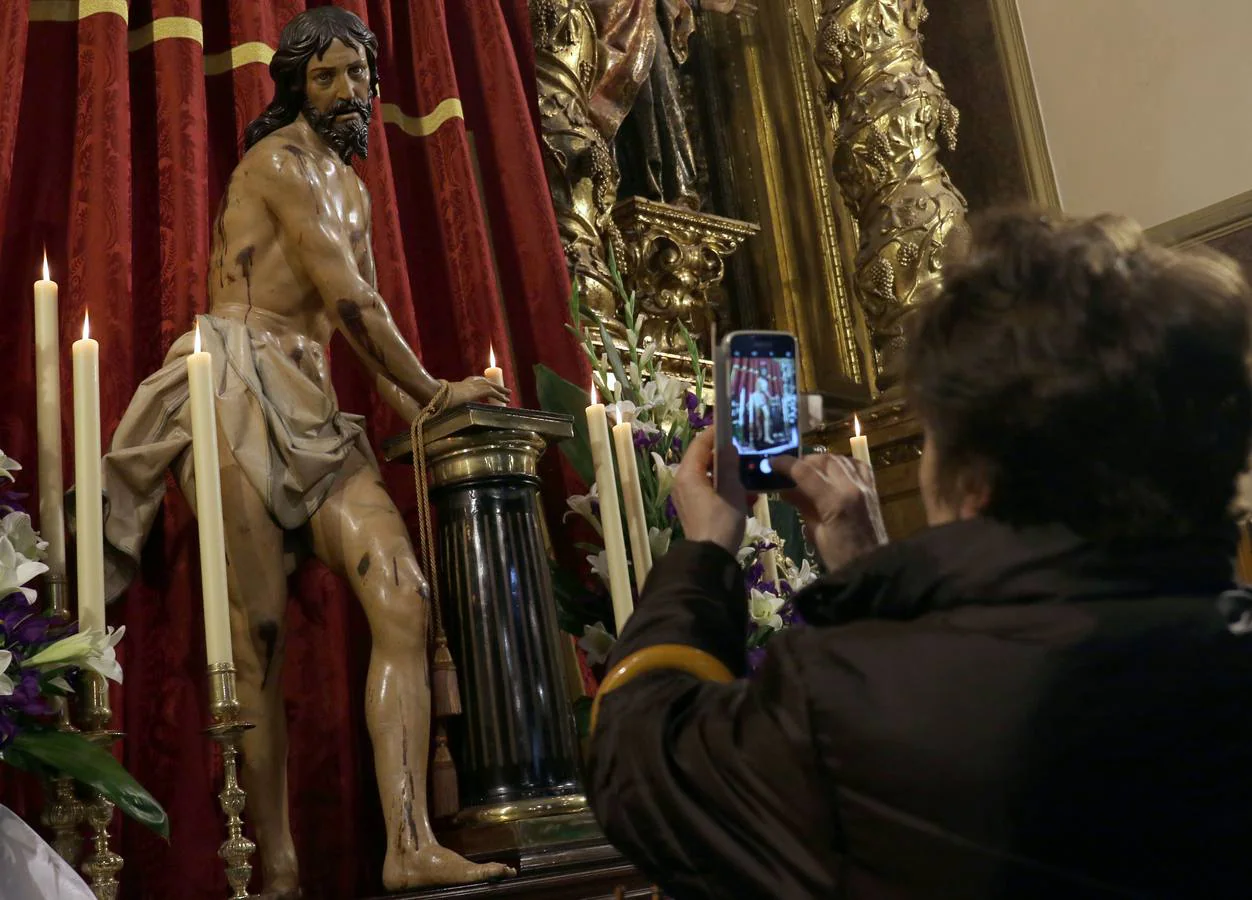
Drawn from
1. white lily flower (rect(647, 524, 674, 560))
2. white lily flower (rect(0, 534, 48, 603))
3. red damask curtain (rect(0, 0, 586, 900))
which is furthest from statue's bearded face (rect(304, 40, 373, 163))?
white lily flower (rect(0, 534, 48, 603))

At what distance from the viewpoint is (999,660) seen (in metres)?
0.65

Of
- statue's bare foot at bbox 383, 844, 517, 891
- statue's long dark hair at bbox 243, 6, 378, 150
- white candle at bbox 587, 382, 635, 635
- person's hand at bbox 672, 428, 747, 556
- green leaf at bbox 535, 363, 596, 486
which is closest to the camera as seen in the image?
person's hand at bbox 672, 428, 747, 556

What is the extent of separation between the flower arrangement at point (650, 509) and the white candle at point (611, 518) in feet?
0.32

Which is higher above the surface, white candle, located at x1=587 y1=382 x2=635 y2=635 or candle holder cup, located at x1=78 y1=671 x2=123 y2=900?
white candle, located at x1=587 y1=382 x2=635 y2=635

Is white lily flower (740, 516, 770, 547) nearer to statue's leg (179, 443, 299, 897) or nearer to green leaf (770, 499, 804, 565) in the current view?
green leaf (770, 499, 804, 565)

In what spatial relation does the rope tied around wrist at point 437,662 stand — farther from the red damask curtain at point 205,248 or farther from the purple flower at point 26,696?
the purple flower at point 26,696

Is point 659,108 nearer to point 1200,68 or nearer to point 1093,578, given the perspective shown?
point 1200,68

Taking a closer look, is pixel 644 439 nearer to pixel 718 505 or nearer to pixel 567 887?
pixel 567 887

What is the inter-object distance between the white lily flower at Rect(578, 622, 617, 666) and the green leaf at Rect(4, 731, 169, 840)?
815mm

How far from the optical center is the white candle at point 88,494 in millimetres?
1312

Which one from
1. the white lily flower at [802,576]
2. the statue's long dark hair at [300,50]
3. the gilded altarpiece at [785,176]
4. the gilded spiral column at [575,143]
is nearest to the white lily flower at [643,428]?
the white lily flower at [802,576]

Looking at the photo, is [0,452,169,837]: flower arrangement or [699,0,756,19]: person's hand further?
[699,0,756,19]: person's hand

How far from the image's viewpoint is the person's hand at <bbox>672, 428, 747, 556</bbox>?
849 millimetres

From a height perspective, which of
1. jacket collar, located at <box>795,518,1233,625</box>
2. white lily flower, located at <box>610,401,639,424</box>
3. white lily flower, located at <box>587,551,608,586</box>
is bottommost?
jacket collar, located at <box>795,518,1233,625</box>
